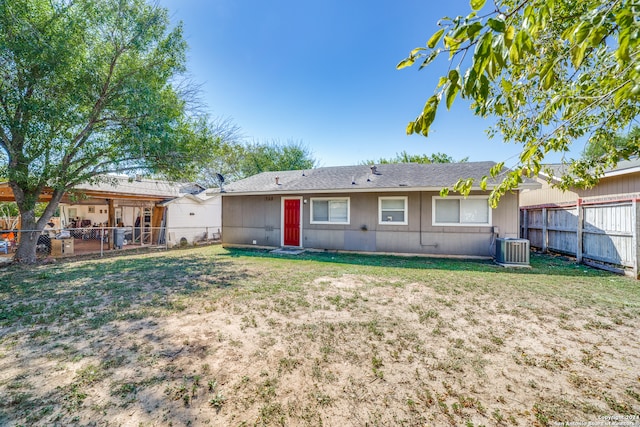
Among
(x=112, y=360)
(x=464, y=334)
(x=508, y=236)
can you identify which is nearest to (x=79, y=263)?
(x=112, y=360)

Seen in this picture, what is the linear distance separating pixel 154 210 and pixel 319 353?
558 inches

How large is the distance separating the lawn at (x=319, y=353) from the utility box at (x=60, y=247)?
4946mm

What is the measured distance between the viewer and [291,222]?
35.2 feet

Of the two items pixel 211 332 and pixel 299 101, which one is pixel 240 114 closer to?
pixel 299 101

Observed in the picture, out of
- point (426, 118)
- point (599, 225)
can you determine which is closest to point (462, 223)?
point (599, 225)

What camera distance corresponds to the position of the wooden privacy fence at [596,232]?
19.6 ft

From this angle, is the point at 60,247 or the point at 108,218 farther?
the point at 108,218

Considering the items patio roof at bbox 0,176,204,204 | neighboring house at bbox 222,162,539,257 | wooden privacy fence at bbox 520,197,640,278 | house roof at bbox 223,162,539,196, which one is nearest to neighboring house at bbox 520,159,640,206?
wooden privacy fence at bbox 520,197,640,278

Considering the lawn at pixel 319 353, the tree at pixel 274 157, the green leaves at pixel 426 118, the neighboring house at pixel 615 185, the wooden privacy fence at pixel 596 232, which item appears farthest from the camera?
the tree at pixel 274 157

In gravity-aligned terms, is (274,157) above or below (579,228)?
above

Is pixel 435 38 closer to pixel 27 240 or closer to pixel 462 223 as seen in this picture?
pixel 462 223

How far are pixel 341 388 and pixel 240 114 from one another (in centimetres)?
1274

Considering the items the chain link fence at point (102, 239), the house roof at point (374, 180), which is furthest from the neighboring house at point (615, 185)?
the chain link fence at point (102, 239)

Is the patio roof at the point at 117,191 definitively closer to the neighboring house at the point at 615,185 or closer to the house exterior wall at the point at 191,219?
the house exterior wall at the point at 191,219
